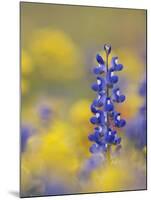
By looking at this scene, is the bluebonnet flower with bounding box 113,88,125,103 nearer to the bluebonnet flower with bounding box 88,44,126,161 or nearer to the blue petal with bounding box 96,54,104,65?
the bluebonnet flower with bounding box 88,44,126,161

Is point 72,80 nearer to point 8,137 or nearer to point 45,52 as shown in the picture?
point 45,52

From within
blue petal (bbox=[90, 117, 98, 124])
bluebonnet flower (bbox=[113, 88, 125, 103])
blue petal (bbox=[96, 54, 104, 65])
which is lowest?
blue petal (bbox=[90, 117, 98, 124])

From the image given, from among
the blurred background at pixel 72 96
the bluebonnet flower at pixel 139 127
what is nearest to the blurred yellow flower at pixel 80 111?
the blurred background at pixel 72 96

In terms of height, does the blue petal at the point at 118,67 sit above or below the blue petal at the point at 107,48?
below

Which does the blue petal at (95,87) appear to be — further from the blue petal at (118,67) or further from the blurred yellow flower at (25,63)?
the blurred yellow flower at (25,63)

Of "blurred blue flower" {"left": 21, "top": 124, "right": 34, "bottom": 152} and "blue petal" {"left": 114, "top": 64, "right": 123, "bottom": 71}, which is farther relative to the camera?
"blue petal" {"left": 114, "top": 64, "right": 123, "bottom": 71}

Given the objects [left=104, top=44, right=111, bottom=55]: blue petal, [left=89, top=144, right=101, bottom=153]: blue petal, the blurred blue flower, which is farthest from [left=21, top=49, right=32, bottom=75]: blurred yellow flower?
[left=89, top=144, right=101, bottom=153]: blue petal
